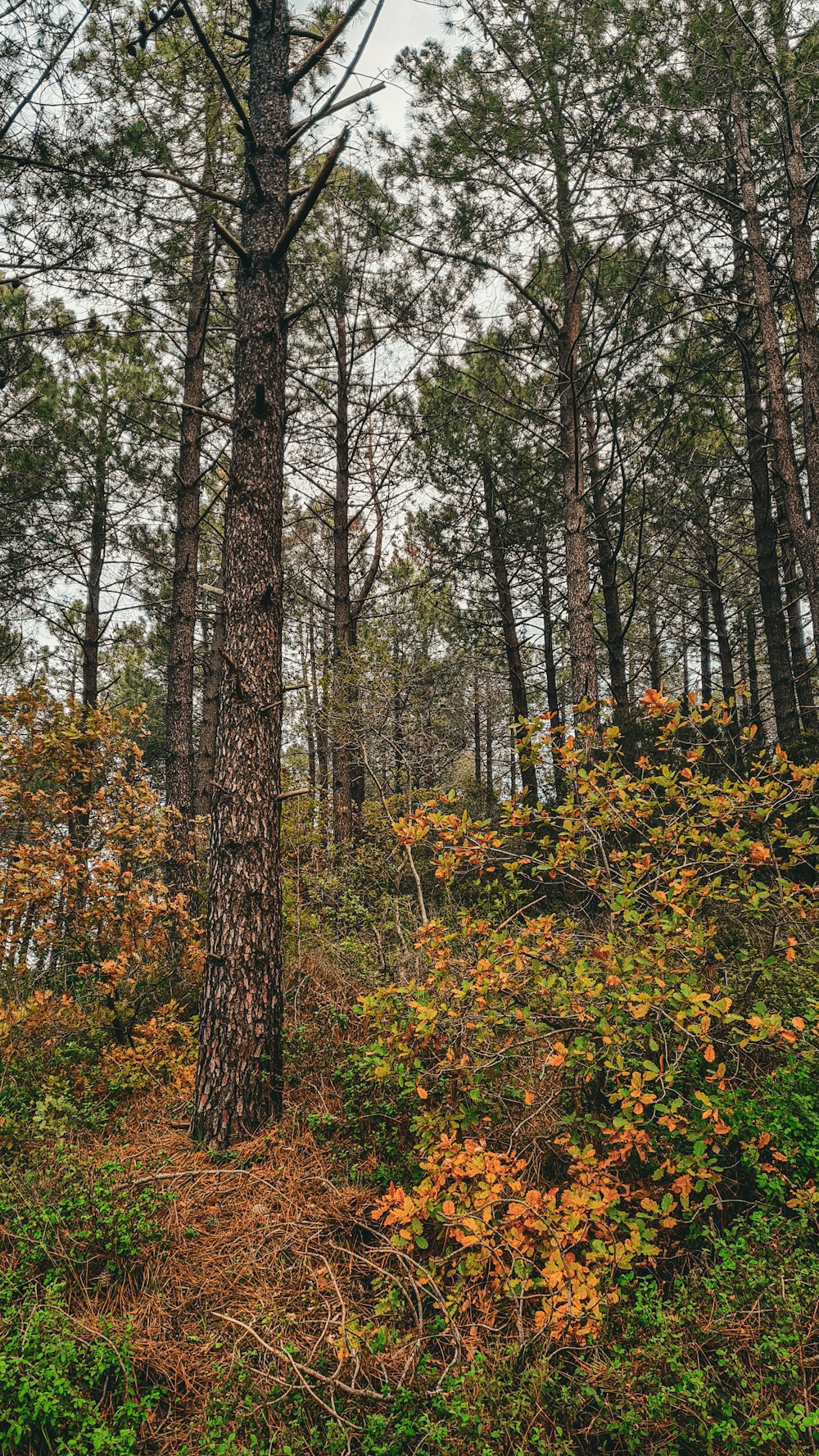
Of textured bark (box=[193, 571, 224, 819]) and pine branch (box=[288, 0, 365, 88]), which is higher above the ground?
pine branch (box=[288, 0, 365, 88])

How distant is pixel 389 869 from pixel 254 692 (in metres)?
4.30

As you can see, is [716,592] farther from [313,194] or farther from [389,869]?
[313,194]

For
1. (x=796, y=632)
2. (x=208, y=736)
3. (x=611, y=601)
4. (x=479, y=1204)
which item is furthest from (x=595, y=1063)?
(x=796, y=632)

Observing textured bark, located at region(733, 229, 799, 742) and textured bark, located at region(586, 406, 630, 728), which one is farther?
textured bark, located at region(586, 406, 630, 728)

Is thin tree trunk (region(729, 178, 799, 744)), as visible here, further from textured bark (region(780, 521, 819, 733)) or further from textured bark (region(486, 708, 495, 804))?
textured bark (region(486, 708, 495, 804))

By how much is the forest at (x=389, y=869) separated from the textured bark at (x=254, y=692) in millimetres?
21

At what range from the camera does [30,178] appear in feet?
17.7

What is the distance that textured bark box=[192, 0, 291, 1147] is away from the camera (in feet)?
10.2

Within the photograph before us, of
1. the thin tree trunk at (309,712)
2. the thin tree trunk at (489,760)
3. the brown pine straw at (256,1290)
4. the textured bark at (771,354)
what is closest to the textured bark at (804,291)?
the textured bark at (771,354)

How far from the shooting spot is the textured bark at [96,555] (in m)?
9.85

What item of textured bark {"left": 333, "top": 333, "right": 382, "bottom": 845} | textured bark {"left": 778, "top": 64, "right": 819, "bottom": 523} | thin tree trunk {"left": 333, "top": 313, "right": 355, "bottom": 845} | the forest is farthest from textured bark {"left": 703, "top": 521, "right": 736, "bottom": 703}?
thin tree trunk {"left": 333, "top": 313, "right": 355, "bottom": 845}

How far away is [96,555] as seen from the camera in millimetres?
11234

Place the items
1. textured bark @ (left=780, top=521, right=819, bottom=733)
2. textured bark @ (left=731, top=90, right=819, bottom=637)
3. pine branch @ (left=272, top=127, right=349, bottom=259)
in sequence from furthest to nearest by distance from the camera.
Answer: textured bark @ (left=780, top=521, right=819, bottom=733) → textured bark @ (left=731, top=90, right=819, bottom=637) → pine branch @ (left=272, top=127, right=349, bottom=259)

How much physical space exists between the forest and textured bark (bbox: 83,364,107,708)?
112mm
